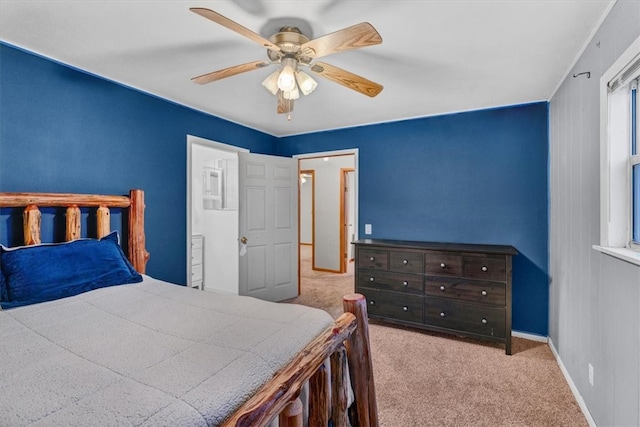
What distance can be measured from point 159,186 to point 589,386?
368 centimetres

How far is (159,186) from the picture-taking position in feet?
9.71

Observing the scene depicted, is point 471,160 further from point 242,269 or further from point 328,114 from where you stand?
point 242,269

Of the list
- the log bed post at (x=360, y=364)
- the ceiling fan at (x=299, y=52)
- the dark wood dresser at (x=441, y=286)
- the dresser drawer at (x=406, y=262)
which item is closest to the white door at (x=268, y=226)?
the dark wood dresser at (x=441, y=286)

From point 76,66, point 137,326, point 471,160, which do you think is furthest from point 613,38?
point 76,66

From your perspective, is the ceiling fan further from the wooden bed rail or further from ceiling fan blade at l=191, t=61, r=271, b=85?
the wooden bed rail

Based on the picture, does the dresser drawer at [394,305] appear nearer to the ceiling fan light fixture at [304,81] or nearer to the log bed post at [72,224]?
the ceiling fan light fixture at [304,81]

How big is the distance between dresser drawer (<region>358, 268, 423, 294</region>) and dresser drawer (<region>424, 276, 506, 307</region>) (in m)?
0.10

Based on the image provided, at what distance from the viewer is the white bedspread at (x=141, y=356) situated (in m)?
0.79

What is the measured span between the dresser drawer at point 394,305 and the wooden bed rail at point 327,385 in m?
1.81

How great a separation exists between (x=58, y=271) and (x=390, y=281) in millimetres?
2743

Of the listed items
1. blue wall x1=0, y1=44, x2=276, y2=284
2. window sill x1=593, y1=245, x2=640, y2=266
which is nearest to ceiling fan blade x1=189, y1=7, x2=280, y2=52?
blue wall x1=0, y1=44, x2=276, y2=284

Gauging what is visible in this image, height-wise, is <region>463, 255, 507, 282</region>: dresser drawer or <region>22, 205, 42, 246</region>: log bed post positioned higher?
<region>22, 205, 42, 246</region>: log bed post

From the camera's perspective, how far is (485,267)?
9.04ft

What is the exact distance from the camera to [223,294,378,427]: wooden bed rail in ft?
2.53
